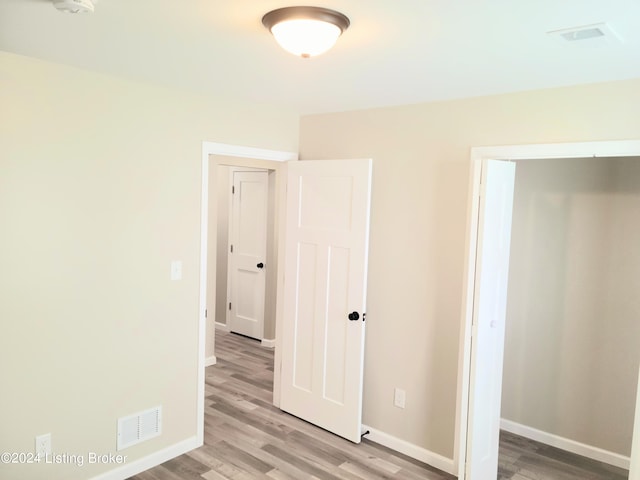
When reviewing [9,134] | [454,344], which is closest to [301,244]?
[454,344]

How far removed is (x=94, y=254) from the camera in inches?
109

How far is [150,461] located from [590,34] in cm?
333

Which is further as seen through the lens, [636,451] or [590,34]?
[636,451]

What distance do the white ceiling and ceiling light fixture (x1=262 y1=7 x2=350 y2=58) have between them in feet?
0.14

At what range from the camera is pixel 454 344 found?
3.14 metres

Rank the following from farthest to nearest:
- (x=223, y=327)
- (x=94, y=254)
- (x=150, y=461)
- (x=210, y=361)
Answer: (x=223, y=327)
(x=210, y=361)
(x=150, y=461)
(x=94, y=254)

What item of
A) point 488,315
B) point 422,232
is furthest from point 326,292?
point 488,315

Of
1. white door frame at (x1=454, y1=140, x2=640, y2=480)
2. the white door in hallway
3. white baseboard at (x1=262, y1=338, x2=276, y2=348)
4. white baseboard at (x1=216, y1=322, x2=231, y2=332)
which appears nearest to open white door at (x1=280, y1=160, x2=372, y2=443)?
white door frame at (x1=454, y1=140, x2=640, y2=480)

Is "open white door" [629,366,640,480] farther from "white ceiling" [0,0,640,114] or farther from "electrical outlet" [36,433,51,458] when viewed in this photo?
"electrical outlet" [36,433,51,458]

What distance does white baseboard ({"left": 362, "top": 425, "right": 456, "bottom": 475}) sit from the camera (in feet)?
10.5

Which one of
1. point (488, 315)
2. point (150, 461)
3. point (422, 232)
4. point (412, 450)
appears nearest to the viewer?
point (488, 315)

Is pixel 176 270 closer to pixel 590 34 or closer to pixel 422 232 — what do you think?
pixel 422 232

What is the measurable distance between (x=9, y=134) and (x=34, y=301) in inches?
33.7

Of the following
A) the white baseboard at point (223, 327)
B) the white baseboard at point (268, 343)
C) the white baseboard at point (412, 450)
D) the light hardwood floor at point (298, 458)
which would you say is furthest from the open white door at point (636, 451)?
the white baseboard at point (223, 327)
